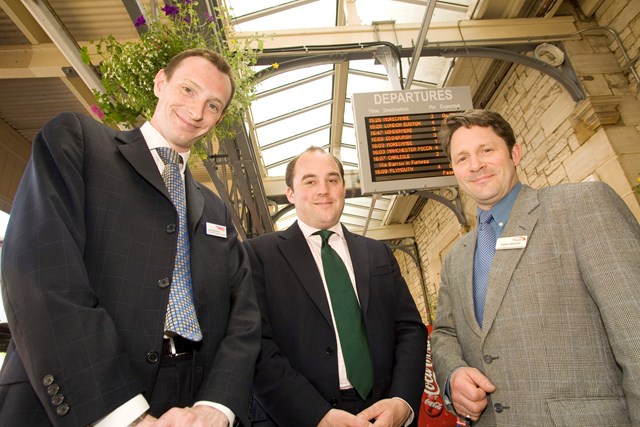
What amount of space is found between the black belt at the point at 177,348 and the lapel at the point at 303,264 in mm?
648

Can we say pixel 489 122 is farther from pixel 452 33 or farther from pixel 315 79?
pixel 315 79

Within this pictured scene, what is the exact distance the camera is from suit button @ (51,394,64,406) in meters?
0.79

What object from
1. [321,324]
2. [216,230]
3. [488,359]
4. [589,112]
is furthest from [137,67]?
[589,112]

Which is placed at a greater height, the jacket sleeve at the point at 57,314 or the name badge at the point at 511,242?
the name badge at the point at 511,242

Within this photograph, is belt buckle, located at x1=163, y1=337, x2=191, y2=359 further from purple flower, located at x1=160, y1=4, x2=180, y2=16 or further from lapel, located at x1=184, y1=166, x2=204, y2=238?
purple flower, located at x1=160, y1=4, x2=180, y2=16

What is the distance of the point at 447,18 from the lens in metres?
5.12

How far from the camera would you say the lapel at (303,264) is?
1.69m

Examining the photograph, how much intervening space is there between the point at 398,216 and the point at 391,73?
649 cm

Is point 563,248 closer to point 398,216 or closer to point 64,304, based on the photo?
point 64,304

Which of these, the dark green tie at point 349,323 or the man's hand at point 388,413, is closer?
the man's hand at point 388,413

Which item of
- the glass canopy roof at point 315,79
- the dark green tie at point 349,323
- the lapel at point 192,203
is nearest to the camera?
the lapel at point 192,203

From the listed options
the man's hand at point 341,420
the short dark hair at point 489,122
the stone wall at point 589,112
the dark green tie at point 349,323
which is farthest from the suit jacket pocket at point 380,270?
the stone wall at point 589,112

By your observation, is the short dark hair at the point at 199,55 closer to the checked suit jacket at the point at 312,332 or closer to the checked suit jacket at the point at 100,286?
the checked suit jacket at the point at 100,286

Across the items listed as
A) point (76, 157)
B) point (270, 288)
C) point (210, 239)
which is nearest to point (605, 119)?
point (270, 288)
